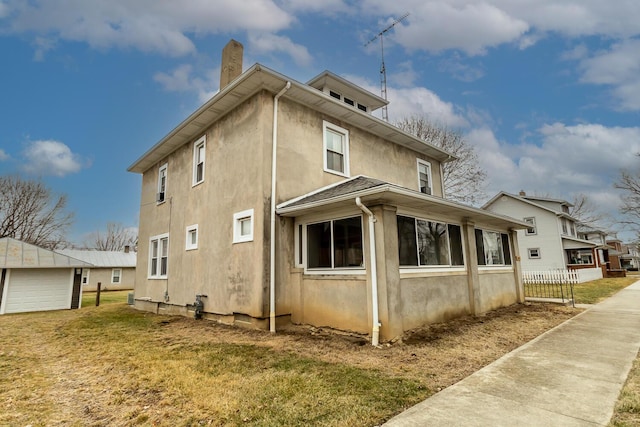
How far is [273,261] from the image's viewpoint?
7809 millimetres

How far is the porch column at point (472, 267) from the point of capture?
904cm

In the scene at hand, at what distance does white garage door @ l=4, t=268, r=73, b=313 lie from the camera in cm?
1428

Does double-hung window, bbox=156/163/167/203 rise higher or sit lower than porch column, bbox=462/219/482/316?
higher

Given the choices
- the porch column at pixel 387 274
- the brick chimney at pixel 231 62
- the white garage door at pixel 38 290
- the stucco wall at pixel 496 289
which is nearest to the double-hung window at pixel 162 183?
the brick chimney at pixel 231 62

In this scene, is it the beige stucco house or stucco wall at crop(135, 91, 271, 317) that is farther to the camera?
stucco wall at crop(135, 91, 271, 317)

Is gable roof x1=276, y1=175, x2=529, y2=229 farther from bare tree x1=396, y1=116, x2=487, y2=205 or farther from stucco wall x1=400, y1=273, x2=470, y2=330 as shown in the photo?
bare tree x1=396, y1=116, x2=487, y2=205

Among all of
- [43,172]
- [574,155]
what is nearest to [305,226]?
[43,172]

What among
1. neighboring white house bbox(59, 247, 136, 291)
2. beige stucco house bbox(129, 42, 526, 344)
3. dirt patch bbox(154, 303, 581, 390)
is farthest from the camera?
neighboring white house bbox(59, 247, 136, 291)

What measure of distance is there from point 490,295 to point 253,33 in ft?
41.9

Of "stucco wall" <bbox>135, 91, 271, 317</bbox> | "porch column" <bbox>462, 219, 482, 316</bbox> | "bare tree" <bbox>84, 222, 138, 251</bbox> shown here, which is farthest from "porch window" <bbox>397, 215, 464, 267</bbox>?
"bare tree" <bbox>84, 222, 138, 251</bbox>

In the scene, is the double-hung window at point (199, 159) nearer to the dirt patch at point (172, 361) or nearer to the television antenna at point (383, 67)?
the dirt patch at point (172, 361)

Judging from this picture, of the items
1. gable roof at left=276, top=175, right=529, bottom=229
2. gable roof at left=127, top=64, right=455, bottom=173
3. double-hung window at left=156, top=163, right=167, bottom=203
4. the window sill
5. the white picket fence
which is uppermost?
gable roof at left=127, top=64, right=455, bottom=173

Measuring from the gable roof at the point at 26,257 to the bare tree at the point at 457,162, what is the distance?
2171 centimetres

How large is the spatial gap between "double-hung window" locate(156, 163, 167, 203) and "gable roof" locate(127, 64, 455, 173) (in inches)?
20.7
